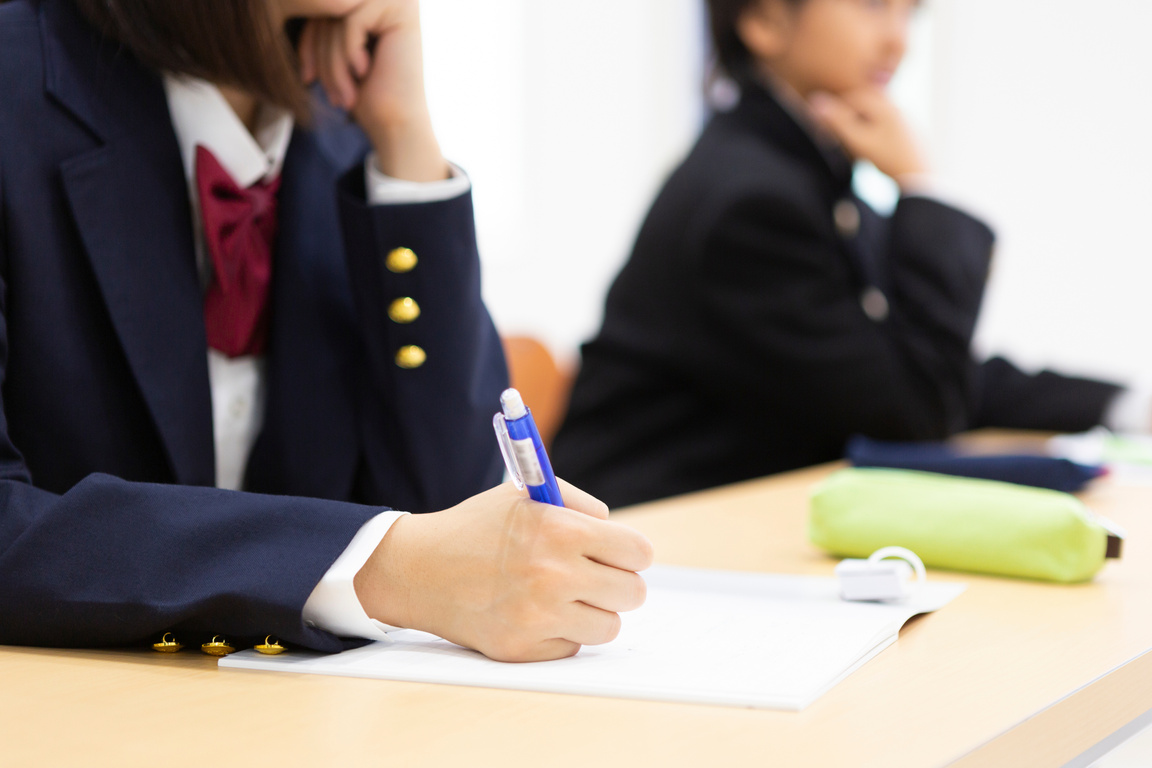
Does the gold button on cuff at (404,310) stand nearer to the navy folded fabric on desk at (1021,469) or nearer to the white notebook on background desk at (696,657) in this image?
the white notebook on background desk at (696,657)

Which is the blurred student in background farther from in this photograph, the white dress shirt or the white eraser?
the white eraser

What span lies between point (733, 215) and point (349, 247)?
741 millimetres

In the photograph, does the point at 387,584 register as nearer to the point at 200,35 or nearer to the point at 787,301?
the point at 200,35

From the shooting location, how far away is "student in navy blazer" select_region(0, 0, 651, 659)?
2.20ft

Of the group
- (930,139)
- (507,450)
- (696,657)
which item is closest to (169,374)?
(507,450)

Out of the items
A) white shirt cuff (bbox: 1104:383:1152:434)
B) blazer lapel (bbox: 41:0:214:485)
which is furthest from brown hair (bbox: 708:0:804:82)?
blazer lapel (bbox: 41:0:214:485)

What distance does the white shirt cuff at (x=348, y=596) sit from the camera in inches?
26.8

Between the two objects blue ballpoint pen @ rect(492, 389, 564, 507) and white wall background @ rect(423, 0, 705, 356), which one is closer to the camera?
blue ballpoint pen @ rect(492, 389, 564, 507)

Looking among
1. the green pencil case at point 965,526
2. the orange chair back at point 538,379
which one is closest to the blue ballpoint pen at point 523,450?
the green pencil case at point 965,526

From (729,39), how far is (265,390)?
117 cm

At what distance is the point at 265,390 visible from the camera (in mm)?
1148

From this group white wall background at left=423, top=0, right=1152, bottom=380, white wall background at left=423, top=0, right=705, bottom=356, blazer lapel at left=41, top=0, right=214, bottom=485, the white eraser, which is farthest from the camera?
white wall background at left=423, top=0, right=705, bottom=356

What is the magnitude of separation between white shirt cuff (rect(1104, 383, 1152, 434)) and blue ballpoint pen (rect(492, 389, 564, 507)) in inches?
60.1

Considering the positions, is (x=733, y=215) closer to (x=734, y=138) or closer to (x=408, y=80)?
(x=734, y=138)
